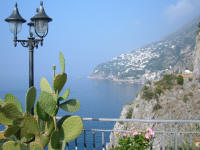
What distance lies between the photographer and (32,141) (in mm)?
2121

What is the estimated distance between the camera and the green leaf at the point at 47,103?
198 centimetres

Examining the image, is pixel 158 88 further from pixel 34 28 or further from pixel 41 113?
pixel 41 113

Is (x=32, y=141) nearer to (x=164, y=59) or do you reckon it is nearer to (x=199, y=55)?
(x=199, y=55)

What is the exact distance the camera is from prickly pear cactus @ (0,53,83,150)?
1903mm

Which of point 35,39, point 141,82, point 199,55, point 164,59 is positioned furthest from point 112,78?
point 35,39

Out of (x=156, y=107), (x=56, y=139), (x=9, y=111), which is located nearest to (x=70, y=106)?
(x=56, y=139)

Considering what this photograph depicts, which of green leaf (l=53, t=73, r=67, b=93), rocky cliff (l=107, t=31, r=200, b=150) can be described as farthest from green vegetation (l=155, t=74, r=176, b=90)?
green leaf (l=53, t=73, r=67, b=93)

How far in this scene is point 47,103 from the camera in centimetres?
199

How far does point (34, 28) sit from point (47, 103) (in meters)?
2.28

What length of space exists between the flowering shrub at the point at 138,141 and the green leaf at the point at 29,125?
1.33 m

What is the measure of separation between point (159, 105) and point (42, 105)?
22174 millimetres

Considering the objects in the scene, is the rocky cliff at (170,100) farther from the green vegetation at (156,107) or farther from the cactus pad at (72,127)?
the cactus pad at (72,127)

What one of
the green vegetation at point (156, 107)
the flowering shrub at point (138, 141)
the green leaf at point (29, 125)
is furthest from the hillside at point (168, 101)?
the green leaf at point (29, 125)

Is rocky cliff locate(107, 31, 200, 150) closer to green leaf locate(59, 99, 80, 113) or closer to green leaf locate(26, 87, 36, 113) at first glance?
green leaf locate(59, 99, 80, 113)
